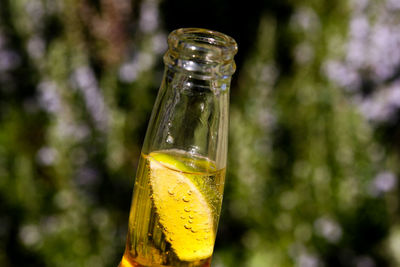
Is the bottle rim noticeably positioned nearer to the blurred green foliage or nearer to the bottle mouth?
the bottle mouth

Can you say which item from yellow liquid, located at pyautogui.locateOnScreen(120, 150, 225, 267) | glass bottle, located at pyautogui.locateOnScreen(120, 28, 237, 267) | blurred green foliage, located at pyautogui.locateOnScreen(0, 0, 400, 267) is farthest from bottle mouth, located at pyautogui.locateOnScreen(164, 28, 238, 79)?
blurred green foliage, located at pyautogui.locateOnScreen(0, 0, 400, 267)

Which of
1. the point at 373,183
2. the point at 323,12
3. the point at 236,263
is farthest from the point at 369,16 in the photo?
the point at 236,263

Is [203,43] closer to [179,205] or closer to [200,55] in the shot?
[200,55]

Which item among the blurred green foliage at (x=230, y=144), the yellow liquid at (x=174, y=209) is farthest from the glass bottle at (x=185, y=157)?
the blurred green foliage at (x=230, y=144)

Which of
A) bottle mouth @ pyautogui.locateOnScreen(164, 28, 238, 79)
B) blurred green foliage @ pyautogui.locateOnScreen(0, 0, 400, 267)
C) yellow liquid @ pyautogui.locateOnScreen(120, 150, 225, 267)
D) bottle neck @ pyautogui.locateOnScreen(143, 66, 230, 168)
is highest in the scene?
bottle mouth @ pyautogui.locateOnScreen(164, 28, 238, 79)

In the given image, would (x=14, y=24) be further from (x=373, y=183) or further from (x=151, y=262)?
(x=151, y=262)

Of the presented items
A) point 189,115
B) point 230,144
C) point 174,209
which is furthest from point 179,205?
point 230,144

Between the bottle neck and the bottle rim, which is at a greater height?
the bottle rim
